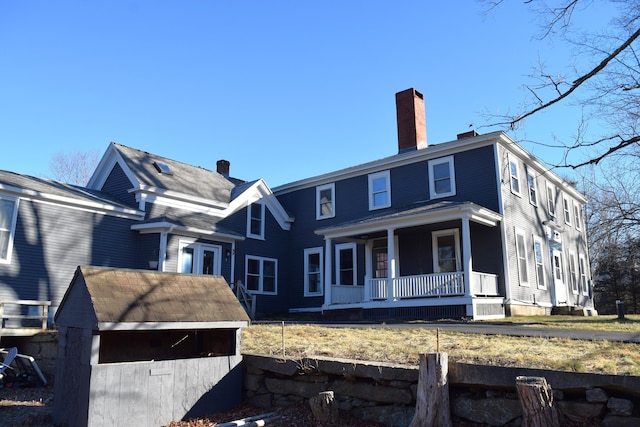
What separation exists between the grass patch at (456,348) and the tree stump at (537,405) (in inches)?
26.5

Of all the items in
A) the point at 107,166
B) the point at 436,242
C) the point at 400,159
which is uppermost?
the point at 400,159

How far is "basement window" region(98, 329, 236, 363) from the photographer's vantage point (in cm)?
703

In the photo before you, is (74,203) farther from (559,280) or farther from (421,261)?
(559,280)

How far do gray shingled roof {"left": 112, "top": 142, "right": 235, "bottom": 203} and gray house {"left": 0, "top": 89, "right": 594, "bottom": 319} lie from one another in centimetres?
7

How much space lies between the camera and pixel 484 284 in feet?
50.2

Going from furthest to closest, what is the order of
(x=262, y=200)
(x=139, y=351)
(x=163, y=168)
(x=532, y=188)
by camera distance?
(x=262, y=200) < (x=532, y=188) < (x=163, y=168) < (x=139, y=351)

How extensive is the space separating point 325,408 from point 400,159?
14007mm

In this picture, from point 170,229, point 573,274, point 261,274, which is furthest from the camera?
point 573,274

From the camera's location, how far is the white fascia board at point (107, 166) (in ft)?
59.2

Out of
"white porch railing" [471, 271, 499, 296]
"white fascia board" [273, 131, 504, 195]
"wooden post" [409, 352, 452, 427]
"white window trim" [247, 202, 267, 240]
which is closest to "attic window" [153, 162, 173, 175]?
"white window trim" [247, 202, 267, 240]

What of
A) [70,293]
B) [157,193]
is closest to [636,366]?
[70,293]

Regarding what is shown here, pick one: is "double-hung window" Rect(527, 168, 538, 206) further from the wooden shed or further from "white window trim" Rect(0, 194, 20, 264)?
"white window trim" Rect(0, 194, 20, 264)

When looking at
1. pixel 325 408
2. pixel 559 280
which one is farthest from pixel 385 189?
pixel 325 408

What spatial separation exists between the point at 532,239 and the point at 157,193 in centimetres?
1362
